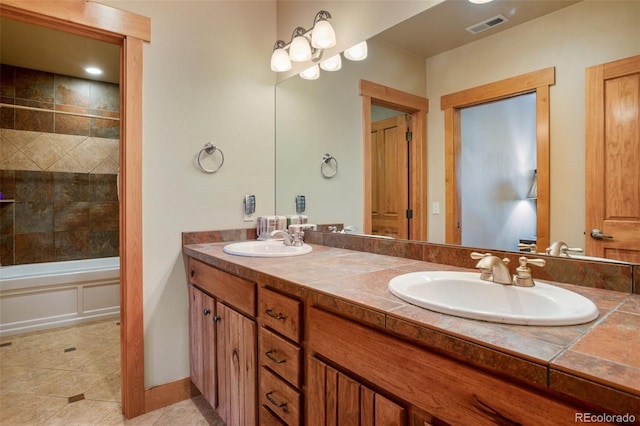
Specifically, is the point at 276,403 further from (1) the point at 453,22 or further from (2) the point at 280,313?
(1) the point at 453,22

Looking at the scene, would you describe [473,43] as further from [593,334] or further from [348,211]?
[593,334]

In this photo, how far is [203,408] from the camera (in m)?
1.83

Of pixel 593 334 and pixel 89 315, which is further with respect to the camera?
pixel 89 315

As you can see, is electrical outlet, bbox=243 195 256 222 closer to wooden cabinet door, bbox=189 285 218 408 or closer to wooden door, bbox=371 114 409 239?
wooden cabinet door, bbox=189 285 218 408

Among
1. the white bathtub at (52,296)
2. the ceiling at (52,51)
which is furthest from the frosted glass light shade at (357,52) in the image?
the white bathtub at (52,296)

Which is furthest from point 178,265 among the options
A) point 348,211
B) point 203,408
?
point 348,211

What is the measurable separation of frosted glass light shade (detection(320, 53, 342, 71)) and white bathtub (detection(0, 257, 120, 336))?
2642 mm

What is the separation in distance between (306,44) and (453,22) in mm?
905

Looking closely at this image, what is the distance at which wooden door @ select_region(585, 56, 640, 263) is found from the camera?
3.07 ft

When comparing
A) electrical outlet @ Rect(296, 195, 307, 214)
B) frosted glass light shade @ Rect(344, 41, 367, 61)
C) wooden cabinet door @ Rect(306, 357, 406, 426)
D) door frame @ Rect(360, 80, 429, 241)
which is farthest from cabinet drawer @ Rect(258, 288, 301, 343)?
frosted glass light shade @ Rect(344, 41, 367, 61)

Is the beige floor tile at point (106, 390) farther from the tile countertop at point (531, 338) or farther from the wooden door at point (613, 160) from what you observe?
the wooden door at point (613, 160)

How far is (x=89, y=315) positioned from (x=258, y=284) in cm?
268

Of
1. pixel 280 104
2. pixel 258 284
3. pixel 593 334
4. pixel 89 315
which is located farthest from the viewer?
pixel 89 315

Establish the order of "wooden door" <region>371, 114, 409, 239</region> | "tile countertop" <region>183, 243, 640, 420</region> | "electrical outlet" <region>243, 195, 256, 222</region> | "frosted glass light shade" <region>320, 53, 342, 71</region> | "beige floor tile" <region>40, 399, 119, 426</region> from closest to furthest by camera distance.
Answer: "tile countertop" <region>183, 243, 640, 420</region>
"wooden door" <region>371, 114, 409, 239</region>
"beige floor tile" <region>40, 399, 119, 426</region>
"frosted glass light shade" <region>320, 53, 342, 71</region>
"electrical outlet" <region>243, 195, 256, 222</region>
